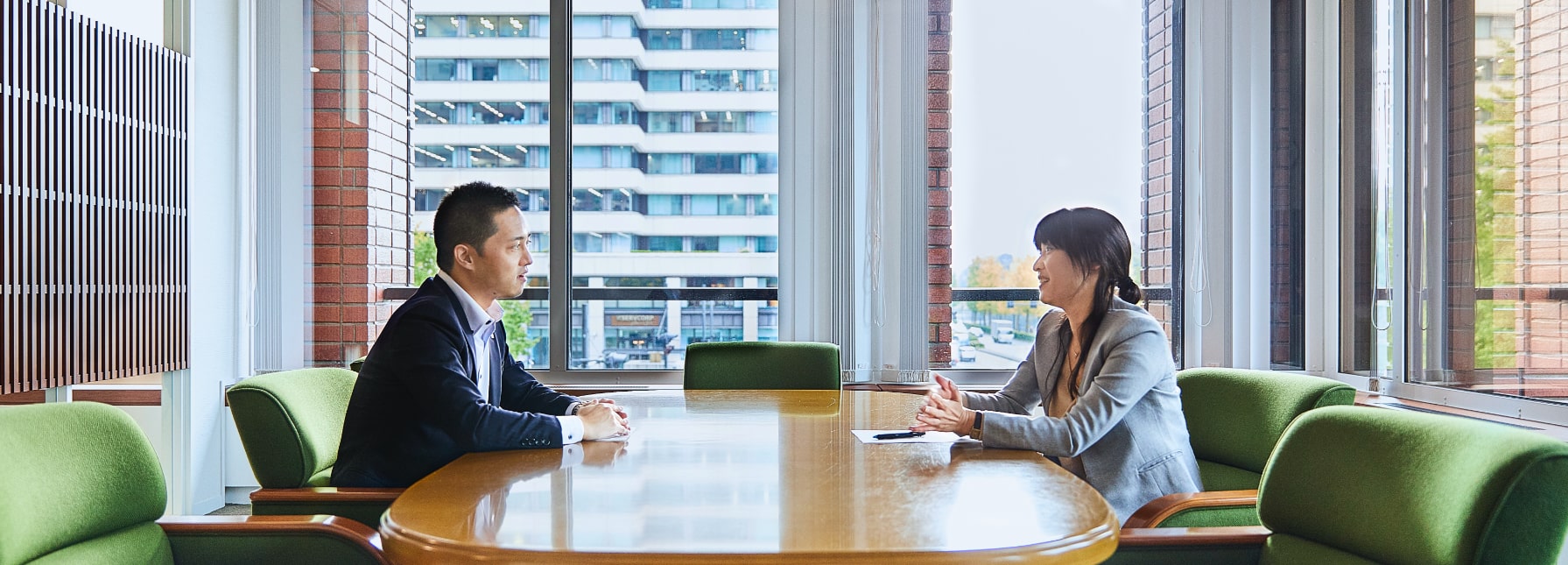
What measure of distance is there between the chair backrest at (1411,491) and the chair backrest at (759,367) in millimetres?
2039

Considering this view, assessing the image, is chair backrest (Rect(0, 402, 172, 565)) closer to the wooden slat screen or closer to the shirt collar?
the shirt collar

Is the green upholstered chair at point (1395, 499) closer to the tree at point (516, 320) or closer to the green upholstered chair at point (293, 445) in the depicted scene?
the green upholstered chair at point (293, 445)

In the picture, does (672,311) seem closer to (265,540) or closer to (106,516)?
(265,540)

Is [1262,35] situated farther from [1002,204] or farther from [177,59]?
[177,59]

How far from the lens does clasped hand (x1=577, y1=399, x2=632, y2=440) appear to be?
6.95 feet

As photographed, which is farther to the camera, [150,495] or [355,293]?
[355,293]

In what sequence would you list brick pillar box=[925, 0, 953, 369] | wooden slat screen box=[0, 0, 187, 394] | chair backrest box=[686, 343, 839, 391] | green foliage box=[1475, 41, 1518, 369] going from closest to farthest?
1. green foliage box=[1475, 41, 1518, 369]
2. wooden slat screen box=[0, 0, 187, 394]
3. chair backrest box=[686, 343, 839, 391]
4. brick pillar box=[925, 0, 953, 369]

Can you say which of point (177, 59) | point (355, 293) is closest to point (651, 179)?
point (355, 293)

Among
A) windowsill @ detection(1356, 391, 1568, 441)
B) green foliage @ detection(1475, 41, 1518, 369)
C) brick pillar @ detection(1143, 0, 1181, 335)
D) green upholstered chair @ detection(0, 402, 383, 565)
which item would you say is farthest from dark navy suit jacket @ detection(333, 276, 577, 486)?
brick pillar @ detection(1143, 0, 1181, 335)

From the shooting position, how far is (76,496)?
1.53 m

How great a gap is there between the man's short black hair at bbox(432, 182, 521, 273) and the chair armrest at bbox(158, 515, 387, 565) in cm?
78

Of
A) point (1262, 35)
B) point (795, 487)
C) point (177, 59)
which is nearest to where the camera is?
point (795, 487)

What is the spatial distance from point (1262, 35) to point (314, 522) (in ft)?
13.6

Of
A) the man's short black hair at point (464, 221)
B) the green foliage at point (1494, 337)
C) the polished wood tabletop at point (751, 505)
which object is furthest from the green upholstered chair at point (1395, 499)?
the green foliage at point (1494, 337)
